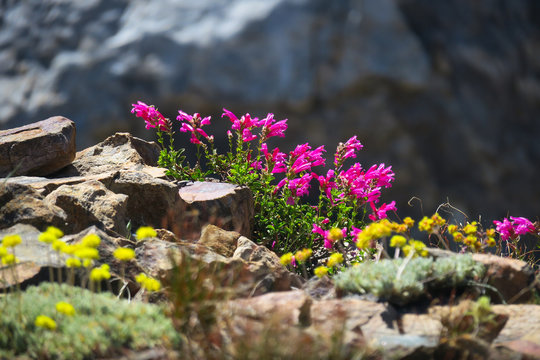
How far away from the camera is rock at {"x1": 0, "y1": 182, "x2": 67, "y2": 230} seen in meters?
3.25

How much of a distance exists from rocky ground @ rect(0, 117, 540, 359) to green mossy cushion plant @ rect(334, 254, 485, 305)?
72 mm

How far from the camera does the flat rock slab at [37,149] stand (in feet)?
14.8

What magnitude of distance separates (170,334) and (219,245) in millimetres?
1552

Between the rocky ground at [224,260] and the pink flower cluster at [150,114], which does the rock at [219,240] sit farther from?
the pink flower cluster at [150,114]

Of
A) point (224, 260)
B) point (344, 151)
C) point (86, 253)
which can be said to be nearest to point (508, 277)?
point (224, 260)

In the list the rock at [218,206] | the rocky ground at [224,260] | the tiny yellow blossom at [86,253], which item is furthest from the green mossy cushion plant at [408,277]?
the rock at [218,206]

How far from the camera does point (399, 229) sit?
10.3ft

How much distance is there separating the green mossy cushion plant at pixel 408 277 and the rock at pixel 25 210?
5.37 ft

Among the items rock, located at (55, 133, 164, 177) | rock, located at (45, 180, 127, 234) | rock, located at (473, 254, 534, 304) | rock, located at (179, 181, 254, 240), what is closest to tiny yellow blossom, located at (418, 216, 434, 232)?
rock, located at (473, 254, 534, 304)

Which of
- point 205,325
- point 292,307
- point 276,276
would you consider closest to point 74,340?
point 205,325

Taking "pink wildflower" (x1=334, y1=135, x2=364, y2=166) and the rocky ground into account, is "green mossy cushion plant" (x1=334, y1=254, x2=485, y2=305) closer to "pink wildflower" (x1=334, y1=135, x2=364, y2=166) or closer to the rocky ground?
the rocky ground

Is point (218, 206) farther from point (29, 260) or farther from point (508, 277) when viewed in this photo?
point (508, 277)

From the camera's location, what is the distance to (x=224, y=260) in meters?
3.14

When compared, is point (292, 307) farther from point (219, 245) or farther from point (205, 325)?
point (219, 245)
